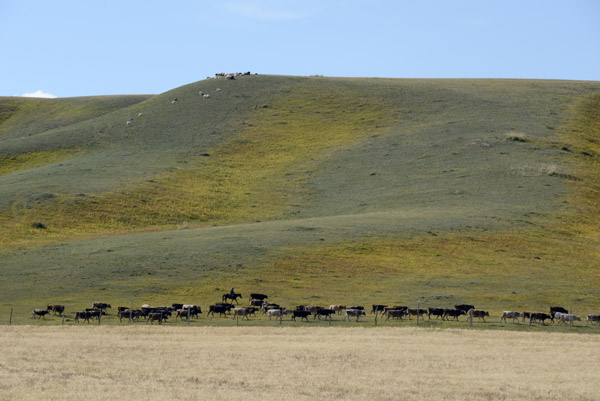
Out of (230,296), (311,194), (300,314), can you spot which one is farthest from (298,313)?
(311,194)

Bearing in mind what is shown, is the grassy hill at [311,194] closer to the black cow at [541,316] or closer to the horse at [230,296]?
the horse at [230,296]

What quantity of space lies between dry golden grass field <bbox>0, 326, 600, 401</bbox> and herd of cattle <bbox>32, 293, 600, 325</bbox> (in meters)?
4.52

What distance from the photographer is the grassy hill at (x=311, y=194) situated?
54625 millimetres

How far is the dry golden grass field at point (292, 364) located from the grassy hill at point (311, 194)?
497 inches

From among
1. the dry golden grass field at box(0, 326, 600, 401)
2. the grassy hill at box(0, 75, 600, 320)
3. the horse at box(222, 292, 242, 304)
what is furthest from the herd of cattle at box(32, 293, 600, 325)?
the dry golden grass field at box(0, 326, 600, 401)

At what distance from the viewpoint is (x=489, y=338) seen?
122ft

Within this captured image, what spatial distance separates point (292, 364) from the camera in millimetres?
28344

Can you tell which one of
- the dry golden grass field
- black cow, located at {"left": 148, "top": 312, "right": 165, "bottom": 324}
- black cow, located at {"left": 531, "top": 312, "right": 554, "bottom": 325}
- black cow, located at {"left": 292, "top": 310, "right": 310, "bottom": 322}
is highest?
black cow, located at {"left": 531, "top": 312, "right": 554, "bottom": 325}

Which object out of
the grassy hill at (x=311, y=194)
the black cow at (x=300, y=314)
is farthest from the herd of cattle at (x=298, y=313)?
the grassy hill at (x=311, y=194)

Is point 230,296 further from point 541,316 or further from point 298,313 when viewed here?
point 541,316

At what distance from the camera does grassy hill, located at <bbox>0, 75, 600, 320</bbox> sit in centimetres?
5462

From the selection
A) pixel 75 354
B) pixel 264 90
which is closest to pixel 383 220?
pixel 75 354

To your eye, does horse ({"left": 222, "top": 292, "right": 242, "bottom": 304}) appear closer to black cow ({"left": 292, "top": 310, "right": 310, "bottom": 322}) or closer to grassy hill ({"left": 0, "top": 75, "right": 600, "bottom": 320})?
grassy hill ({"left": 0, "top": 75, "right": 600, "bottom": 320})

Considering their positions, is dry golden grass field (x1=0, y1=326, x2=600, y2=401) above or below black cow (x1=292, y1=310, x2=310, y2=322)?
below
